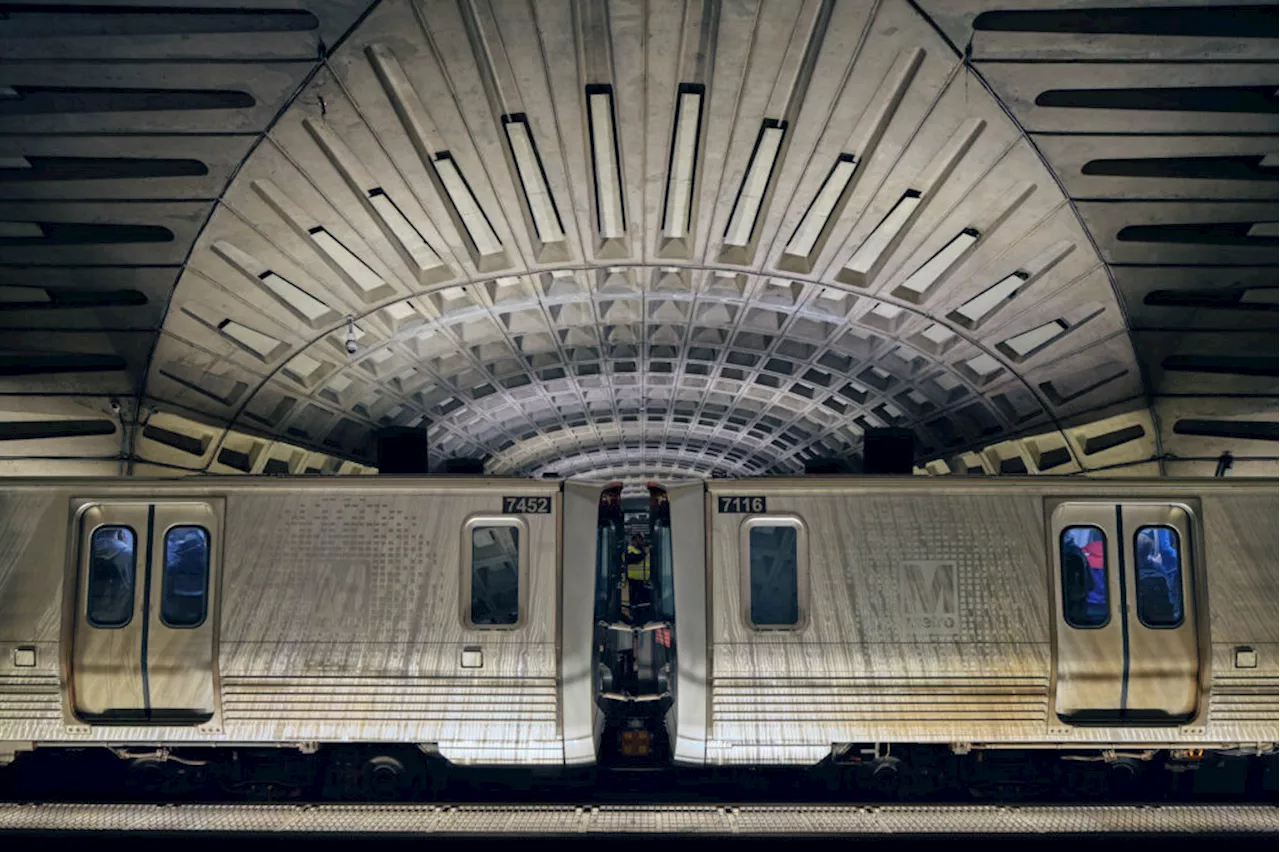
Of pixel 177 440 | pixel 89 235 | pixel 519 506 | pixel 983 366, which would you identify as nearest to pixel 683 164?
pixel 519 506

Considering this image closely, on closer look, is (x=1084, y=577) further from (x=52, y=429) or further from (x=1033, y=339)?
(x=52, y=429)

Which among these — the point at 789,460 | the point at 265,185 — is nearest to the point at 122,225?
the point at 265,185

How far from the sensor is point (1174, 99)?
1438 cm

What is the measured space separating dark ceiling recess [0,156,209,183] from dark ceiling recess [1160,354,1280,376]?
2048 centimetres

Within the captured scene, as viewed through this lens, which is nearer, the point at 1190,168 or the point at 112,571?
the point at 112,571

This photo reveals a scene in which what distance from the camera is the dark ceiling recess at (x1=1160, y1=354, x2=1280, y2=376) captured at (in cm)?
2012

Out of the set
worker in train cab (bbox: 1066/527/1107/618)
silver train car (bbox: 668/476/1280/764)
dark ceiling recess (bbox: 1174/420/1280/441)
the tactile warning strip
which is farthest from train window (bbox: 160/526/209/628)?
dark ceiling recess (bbox: 1174/420/1280/441)

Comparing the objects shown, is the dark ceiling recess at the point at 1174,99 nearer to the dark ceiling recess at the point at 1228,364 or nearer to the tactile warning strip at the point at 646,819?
the dark ceiling recess at the point at 1228,364

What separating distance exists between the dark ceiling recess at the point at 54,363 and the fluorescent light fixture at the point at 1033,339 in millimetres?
21569

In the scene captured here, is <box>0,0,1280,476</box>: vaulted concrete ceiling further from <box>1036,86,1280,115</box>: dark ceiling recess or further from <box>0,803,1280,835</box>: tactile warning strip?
<box>0,803,1280,835</box>: tactile warning strip

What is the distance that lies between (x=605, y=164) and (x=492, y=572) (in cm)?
1039

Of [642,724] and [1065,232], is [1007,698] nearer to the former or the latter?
[642,724]

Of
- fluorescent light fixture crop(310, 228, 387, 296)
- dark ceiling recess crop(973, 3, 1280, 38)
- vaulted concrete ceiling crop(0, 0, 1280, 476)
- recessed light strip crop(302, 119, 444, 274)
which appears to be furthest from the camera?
fluorescent light fixture crop(310, 228, 387, 296)

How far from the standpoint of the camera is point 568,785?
34.0ft
